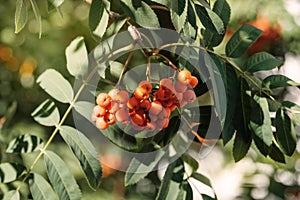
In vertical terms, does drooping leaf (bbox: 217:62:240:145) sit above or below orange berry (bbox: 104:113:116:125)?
below

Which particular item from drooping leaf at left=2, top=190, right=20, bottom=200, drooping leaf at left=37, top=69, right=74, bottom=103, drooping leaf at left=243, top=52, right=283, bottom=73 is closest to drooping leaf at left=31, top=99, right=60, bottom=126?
drooping leaf at left=37, top=69, right=74, bottom=103

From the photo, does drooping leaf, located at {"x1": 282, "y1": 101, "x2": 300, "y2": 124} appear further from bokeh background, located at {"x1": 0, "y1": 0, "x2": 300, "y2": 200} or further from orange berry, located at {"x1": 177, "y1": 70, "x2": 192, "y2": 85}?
bokeh background, located at {"x1": 0, "y1": 0, "x2": 300, "y2": 200}

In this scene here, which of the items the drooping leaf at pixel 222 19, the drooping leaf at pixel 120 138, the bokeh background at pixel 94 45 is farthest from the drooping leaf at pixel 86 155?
the bokeh background at pixel 94 45

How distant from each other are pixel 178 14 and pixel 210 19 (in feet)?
0.18

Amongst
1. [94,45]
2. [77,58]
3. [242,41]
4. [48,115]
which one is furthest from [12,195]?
[94,45]

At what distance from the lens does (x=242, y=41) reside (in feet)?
3.53

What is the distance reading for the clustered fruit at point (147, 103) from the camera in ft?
3.07

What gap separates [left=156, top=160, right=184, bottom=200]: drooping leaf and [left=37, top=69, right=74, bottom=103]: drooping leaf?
0.21 meters

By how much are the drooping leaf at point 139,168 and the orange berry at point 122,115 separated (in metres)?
0.14

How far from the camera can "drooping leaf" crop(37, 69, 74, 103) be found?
3.77 ft

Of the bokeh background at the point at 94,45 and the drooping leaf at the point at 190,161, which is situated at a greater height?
the drooping leaf at the point at 190,161

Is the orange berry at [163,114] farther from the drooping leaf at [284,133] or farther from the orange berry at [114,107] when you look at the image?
the drooping leaf at [284,133]

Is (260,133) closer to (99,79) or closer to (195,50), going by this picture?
(195,50)

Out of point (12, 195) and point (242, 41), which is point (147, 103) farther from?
point (12, 195)
